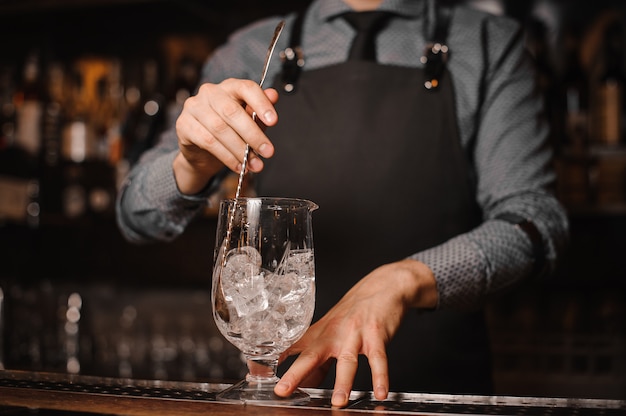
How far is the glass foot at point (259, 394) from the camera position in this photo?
2.55 feet

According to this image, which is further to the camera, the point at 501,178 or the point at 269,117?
the point at 501,178

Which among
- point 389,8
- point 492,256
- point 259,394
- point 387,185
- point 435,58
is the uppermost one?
point 389,8

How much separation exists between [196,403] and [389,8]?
1035mm

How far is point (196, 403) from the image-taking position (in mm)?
764

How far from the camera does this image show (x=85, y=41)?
3012 millimetres

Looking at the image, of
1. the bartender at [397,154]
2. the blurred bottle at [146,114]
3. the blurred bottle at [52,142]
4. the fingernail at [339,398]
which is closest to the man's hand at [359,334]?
the fingernail at [339,398]

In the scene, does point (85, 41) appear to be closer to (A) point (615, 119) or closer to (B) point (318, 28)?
(B) point (318, 28)

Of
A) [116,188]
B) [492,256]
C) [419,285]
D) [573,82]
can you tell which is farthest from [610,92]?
[116,188]

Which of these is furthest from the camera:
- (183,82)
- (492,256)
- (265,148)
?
(183,82)

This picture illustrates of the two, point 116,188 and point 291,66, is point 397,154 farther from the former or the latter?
point 116,188

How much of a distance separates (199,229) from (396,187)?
1438mm

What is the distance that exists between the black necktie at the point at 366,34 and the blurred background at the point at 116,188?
39.0 inches

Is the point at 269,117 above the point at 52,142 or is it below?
below

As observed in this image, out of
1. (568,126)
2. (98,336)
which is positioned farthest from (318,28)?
(98,336)
